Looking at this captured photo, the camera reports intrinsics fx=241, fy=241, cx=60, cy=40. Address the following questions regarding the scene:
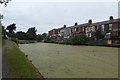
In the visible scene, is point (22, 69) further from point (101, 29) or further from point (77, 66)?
point (101, 29)

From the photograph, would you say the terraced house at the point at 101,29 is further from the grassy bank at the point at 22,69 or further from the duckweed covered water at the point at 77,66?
the grassy bank at the point at 22,69

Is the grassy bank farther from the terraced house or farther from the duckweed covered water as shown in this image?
the terraced house

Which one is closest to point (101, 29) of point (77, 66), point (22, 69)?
point (77, 66)

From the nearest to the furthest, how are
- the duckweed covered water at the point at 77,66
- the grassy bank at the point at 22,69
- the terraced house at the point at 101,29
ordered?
the grassy bank at the point at 22,69, the duckweed covered water at the point at 77,66, the terraced house at the point at 101,29

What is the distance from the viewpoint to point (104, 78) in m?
8.74

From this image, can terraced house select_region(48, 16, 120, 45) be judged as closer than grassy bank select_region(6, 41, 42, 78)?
No

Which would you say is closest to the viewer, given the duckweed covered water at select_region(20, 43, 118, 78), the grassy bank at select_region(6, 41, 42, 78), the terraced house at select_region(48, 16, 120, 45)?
the grassy bank at select_region(6, 41, 42, 78)

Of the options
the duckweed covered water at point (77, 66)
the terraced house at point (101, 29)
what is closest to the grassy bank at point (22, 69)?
the duckweed covered water at point (77, 66)

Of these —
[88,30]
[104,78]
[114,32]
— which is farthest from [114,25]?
[104,78]

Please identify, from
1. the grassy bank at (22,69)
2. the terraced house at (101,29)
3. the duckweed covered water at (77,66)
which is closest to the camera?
the grassy bank at (22,69)

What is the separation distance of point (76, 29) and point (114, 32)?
27099 mm

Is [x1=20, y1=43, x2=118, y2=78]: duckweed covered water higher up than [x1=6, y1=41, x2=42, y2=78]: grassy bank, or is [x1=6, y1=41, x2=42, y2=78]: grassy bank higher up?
[x1=6, y1=41, x2=42, y2=78]: grassy bank

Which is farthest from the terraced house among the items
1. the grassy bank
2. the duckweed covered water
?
the grassy bank

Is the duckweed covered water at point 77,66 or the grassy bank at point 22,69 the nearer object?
the grassy bank at point 22,69
